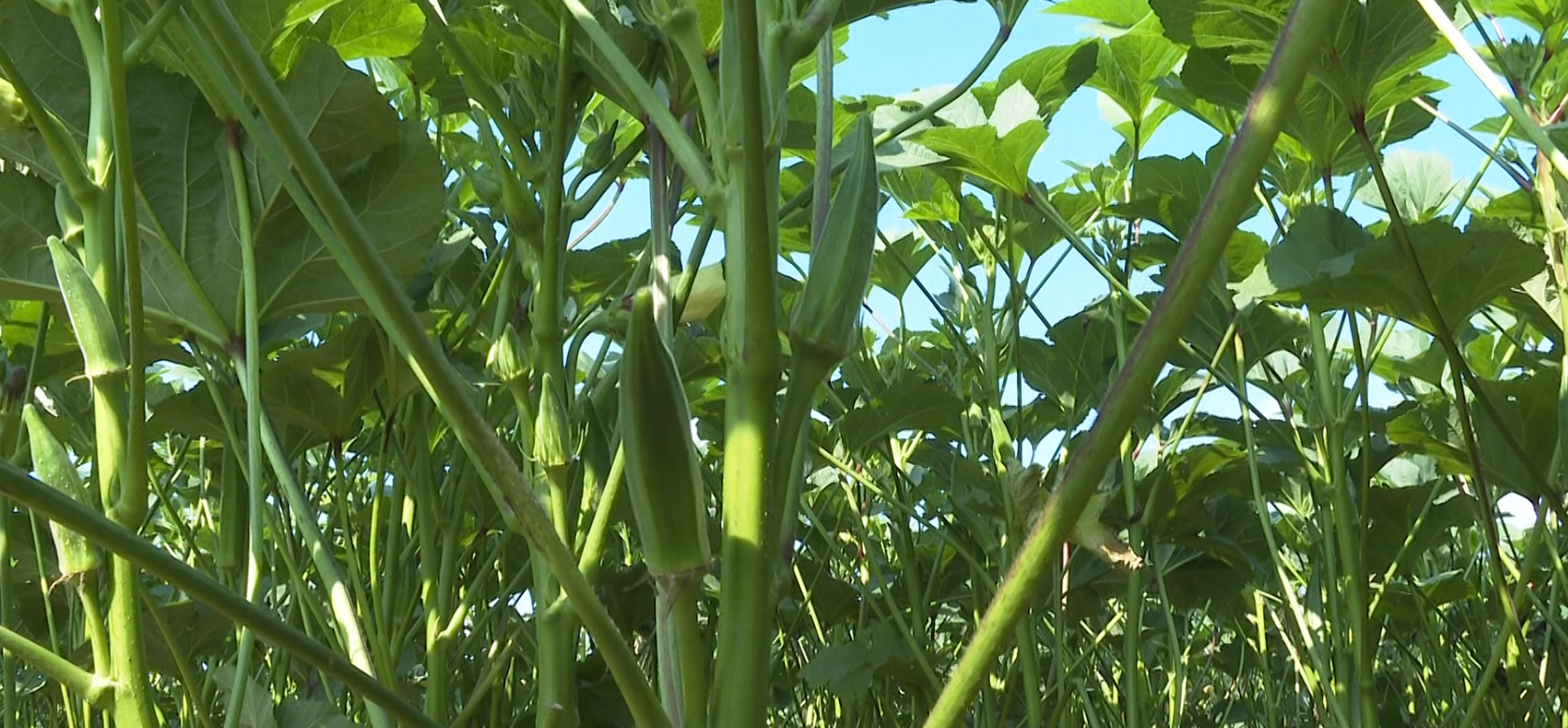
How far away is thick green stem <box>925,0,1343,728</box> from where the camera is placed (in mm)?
287

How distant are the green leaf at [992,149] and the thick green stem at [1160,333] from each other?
652 millimetres

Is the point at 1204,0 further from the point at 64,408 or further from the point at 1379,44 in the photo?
the point at 64,408

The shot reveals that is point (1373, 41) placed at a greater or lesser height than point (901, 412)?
greater

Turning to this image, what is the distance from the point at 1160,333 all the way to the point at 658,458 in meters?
0.15

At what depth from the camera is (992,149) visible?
963 mm

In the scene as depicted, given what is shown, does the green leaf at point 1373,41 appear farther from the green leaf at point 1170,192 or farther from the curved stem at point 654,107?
the curved stem at point 654,107

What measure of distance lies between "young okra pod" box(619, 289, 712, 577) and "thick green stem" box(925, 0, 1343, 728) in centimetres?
10

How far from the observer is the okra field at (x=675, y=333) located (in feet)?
1.23

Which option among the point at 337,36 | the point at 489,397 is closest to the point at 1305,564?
the point at 489,397

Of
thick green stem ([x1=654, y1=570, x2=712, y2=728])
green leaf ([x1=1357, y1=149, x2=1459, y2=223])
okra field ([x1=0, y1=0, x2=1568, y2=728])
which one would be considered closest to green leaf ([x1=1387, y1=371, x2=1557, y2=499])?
okra field ([x1=0, y1=0, x2=1568, y2=728])

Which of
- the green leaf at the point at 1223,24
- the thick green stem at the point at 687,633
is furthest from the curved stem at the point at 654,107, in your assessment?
the green leaf at the point at 1223,24

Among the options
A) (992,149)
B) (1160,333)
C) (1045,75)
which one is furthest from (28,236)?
(1045,75)

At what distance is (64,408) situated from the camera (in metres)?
0.88

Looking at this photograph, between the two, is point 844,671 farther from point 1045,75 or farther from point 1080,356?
point 1045,75
